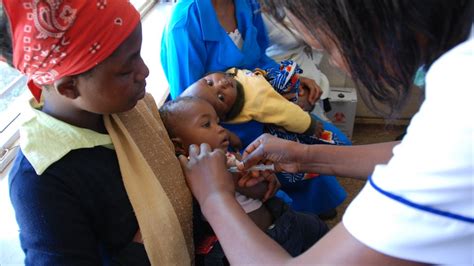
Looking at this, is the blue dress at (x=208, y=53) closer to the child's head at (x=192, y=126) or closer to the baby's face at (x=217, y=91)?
the baby's face at (x=217, y=91)

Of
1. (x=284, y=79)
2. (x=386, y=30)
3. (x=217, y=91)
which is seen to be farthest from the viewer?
(x=284, y=79)

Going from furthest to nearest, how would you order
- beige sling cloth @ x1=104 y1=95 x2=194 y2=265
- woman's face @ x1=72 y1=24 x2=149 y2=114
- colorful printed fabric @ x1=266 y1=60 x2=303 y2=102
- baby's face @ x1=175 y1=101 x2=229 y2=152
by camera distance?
colorful printed fabric @ x1=266 y1=60 x2=303 y2=102 < baby's face @ x1=175 y1=101 x2=229 y2=152 < beige sling cloth @ x1=104 y1=95 x2=194 y2=265 < woman's face @ x1=72 y1=24 x2=149 y2=114

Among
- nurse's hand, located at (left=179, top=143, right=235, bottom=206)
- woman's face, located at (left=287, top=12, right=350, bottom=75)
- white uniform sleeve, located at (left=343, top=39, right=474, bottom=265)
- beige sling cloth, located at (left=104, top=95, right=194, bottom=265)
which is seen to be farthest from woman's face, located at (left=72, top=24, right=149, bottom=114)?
white uniform sleeve, located at (left=343, top=39, right=474, bottom=265)

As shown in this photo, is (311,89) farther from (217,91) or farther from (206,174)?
(206,174)

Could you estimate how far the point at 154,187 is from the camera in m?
1.03

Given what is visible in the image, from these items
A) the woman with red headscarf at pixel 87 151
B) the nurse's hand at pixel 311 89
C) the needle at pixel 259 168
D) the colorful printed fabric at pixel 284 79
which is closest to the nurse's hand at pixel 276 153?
the needle at pixel 259 168

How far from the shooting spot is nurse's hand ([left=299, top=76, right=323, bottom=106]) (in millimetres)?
1961

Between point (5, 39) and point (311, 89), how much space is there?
136cm

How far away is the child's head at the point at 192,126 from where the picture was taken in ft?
4.34

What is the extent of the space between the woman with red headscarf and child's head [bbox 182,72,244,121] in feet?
1.50

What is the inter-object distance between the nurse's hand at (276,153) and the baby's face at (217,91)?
1.14ft

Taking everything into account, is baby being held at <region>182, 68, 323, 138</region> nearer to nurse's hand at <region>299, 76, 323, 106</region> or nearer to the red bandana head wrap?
nurse's hand at <region>299, 76, 323, 106</region>

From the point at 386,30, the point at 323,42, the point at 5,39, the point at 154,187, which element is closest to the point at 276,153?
the point at 154,187

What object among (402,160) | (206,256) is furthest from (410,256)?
(206,256)
